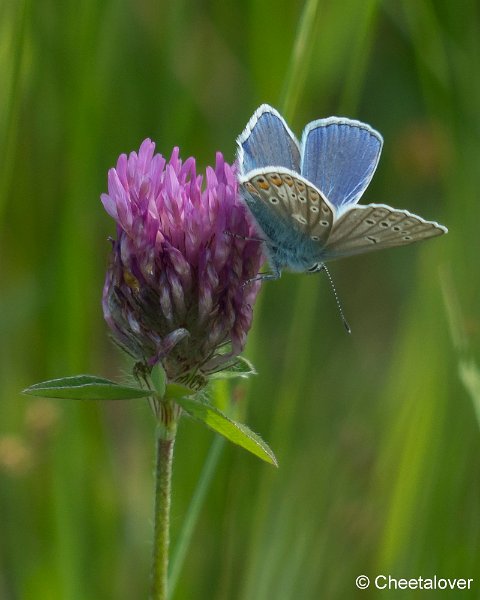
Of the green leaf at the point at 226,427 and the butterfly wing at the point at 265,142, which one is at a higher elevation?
the butterfly wing at the point at 265,142

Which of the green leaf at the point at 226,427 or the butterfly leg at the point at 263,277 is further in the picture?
the butterfly leg at the point at 263,277

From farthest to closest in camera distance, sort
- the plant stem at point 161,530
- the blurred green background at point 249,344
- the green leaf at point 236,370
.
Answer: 1. the blurred green background at point 249,344
2. the green leaf at point 236,370
3. the plant stem at point 161,530

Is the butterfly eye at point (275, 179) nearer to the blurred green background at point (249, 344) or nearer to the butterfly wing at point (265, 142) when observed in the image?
the butterfly wing at point (265, 142)

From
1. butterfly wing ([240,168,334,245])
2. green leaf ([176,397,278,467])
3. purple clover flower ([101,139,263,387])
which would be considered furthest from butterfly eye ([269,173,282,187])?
green leaf ([176,397,278,467])

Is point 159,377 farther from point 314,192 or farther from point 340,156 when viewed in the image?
point 340,156

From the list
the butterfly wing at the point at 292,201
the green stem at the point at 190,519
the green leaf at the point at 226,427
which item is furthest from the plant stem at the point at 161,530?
the butterfly wing at the point at 292,201

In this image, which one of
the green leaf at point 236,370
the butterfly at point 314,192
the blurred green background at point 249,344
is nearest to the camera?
the butterfly at point 314,192

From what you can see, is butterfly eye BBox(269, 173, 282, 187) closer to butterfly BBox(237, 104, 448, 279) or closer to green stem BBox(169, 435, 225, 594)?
butterfly BBox(237, 104, 448, 279)

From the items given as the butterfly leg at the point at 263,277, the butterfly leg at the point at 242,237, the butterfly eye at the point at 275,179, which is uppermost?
the butterfly eye at the point at 275,179
